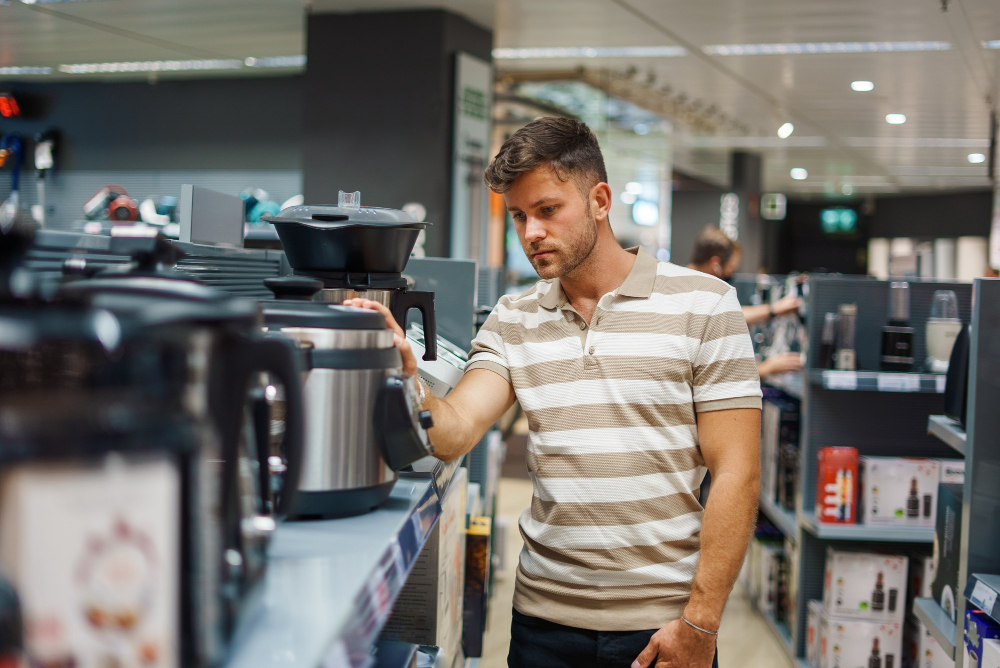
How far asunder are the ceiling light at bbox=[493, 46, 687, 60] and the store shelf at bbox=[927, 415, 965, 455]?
198 inches

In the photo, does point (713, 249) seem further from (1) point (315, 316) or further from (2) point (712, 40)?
(1) point (315, 316)

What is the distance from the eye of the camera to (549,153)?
→ 4.81ft

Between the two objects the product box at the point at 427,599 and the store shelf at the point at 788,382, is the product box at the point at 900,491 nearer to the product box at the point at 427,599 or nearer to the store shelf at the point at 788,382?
the store shelf at the point at 788,382

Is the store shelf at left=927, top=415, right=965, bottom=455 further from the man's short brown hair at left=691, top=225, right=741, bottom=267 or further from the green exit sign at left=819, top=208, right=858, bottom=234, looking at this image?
the green exit sign at left=819, top=208, right=858, bottom=234

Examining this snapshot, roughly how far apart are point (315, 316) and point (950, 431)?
76.5 inches

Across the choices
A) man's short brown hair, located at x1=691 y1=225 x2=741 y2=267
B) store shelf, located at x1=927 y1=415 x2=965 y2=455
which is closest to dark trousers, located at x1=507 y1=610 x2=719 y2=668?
store shelf, located at x1=927 y1=415 x2=965 y2=455

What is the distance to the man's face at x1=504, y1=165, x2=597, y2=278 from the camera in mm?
1479

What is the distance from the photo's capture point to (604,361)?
1.49 m

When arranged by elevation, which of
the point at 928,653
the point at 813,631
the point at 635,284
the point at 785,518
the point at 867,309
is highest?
the point at 635,284

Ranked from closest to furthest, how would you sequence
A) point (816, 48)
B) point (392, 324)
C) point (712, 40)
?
1. point (392, 324)
2. point (712, 40)
3. point (816, 48)

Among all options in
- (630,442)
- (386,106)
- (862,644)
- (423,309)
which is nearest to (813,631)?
(862,644)

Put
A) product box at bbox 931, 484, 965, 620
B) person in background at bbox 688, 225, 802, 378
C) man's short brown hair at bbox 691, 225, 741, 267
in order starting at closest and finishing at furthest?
product box at bbox 931, 484, 965, 620 < person in background at bbox 688, 225, 802, 378 < man's short brown hair at bbox 691, 225, 741, 267

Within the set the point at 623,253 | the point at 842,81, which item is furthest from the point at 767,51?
the point at 623,253

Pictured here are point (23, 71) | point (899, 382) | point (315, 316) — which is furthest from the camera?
point (23, 71)
